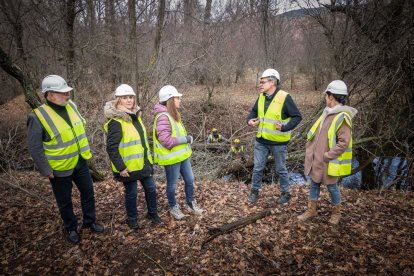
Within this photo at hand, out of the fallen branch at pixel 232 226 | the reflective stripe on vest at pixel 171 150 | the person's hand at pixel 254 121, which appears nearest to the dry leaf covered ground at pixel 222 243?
the fallen branch at pixel 232 226

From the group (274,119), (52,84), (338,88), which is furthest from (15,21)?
(338,88)

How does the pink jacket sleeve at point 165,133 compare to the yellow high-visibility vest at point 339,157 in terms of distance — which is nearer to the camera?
the yellow high-visibility vest at point 339,157

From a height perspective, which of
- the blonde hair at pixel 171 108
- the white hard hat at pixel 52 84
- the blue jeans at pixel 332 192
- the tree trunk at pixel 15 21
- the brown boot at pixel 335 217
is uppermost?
the tree trunk at pixel 15 21

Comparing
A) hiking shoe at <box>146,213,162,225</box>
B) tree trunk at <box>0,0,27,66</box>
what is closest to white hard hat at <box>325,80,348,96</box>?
hiking shoe at <box>146,213,162,225</box>

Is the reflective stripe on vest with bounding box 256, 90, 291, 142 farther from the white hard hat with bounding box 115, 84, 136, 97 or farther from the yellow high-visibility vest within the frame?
the white hard hat with bounding box 115, 84, 136, 97

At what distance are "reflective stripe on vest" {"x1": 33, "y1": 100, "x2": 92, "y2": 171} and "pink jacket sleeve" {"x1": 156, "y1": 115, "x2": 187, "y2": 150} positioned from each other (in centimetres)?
112

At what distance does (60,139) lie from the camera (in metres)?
3.57

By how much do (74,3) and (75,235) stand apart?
7.12 meters

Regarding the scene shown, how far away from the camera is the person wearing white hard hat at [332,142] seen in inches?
145

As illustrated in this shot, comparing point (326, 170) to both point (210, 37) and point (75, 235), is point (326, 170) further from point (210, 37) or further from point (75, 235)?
point (210, 37)

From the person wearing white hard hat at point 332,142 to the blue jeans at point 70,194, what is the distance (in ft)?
11.0

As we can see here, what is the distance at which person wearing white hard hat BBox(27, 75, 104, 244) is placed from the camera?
3404 millimetres

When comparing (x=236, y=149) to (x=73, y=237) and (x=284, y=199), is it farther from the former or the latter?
(x=73, y=237)

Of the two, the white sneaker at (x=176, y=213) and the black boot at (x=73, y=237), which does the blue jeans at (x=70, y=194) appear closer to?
the black boot at (x=73, y=237)
